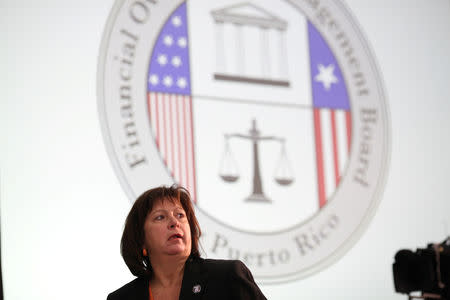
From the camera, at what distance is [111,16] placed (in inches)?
154

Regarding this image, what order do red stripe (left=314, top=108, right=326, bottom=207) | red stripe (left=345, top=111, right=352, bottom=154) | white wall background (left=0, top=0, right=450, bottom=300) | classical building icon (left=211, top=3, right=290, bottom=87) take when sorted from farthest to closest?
red stripe (left=345, top=111, right=352, bottom=154) → red stripe (left=314, top=108, right=326, bottom=207) → classical building icon (left=211, top=3, right=290, bottom=87) → white wall background (left=0, top=0, right=450, bottom=300)

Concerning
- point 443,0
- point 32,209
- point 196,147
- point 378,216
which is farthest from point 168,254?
point 443,0

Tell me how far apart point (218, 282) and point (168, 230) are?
0.25 metres

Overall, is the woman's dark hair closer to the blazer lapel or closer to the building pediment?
the blazer lapel

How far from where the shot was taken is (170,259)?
9.13ft

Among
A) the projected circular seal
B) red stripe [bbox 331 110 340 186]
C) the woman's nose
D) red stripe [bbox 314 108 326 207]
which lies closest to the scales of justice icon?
the projected circular seal

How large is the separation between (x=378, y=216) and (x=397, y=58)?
97 centimetres

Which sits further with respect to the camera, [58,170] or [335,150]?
[335,150]

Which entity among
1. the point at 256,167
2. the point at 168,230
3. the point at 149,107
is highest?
the point at 149,107

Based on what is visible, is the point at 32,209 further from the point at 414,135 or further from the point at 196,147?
the point at 414,135

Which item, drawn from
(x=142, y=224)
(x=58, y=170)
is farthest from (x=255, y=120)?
(x=142, y=224)

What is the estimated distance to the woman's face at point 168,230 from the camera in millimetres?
2742

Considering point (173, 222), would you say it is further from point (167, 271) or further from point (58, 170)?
point (58, 170)

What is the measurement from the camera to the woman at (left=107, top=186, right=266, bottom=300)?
104 inches
